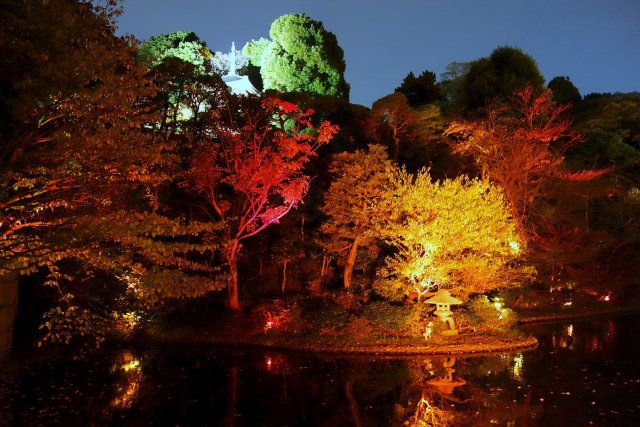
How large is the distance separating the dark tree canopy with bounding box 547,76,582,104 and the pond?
24.1 m

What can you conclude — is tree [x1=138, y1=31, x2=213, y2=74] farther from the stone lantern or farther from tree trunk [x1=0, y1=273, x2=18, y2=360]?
the stone lantern

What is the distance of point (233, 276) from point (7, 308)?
6707 mm

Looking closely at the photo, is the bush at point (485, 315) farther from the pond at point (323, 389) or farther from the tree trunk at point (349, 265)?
the tree trunk at point (349, 265)

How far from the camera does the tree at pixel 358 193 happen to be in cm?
1691

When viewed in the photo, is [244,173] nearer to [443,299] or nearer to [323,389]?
[443,299]

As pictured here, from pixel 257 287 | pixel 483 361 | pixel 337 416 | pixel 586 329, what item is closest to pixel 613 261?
pixel 586 329

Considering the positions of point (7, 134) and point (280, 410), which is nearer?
point (7, 134)

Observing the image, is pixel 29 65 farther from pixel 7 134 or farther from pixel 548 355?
pixel 548 355

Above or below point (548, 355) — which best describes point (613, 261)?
above

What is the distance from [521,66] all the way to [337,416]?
2856cm

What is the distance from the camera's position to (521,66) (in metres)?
30.7

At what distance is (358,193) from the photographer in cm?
1695

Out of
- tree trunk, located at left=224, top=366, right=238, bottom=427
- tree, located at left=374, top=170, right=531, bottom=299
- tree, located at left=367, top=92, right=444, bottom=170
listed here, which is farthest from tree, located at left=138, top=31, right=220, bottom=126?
tree trunk, located at left=224, top=366, right=238, bottom=427

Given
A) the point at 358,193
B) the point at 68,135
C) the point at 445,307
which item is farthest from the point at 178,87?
the point at 68,135
